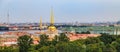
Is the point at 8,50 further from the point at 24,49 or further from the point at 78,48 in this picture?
the point at 78,48

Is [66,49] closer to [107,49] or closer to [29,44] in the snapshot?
[107,49]

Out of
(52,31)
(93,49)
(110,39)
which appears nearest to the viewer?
(93,49)

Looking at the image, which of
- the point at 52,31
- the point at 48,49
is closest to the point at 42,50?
the point at 48,49

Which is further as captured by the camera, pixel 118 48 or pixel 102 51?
pixel 118 48

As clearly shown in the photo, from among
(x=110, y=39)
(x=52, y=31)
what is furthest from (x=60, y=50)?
(x=52, y=31)

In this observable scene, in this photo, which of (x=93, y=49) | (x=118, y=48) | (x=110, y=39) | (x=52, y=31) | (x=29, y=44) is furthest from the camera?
(x=52, y=31)

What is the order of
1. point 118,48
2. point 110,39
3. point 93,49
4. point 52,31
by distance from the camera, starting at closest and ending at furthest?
point 93,49 < point 118,48 < point 110,39 < point 52,31

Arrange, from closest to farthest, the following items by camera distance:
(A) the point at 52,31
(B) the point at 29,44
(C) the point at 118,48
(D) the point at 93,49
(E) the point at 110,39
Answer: (D) the point at 93,49 < (C) the point at 118,48 < (B) the point at 29,44 < (E) the point at 110,39 < (A) the point at 52,31

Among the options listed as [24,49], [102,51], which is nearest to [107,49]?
[102,51]

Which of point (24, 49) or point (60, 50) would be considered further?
point (24, 49)
